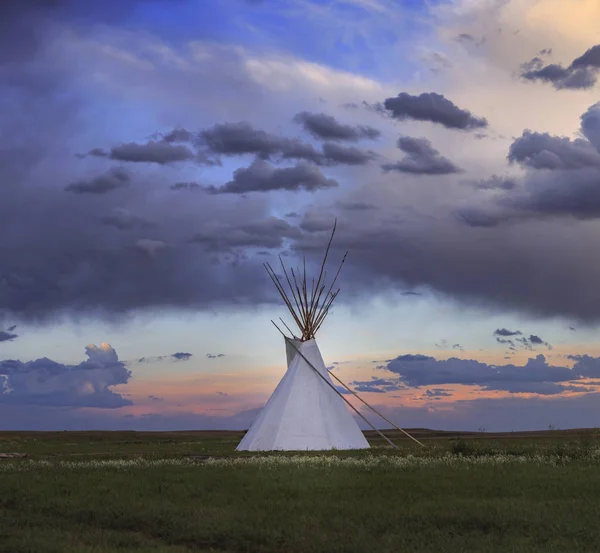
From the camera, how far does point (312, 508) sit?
16.9 metres

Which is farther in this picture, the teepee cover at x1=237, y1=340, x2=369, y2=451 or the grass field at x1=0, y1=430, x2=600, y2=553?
the teepee cover at x1=237, y1=340, x2=369, y2=451

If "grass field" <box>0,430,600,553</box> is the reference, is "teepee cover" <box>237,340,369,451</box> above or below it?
above

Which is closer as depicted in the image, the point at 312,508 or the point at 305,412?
the point at 312,508

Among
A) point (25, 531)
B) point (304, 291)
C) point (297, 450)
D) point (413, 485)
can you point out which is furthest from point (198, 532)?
point (304, 291)

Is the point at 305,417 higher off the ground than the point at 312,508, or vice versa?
the point at 305,417

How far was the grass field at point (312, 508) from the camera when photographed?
14.0 m

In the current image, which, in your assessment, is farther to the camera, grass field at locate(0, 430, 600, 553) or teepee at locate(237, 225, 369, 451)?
teepee at locate(237, 225, 369, 451)

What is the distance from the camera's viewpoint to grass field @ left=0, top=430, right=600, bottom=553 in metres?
14.0

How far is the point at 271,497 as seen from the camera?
18.7m

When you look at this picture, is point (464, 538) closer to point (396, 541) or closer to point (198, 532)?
point (396, 541)

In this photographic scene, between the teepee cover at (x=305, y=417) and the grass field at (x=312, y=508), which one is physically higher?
the teepee cover at (x=305, y=417)

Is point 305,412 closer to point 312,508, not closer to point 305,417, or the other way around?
point 305,417

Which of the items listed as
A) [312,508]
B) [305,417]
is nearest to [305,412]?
[305,417]

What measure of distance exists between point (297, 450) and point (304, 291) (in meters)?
8.75
